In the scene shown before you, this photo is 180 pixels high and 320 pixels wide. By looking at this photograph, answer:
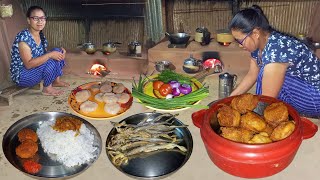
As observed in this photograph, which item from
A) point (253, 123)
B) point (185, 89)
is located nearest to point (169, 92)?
point (185, 89)

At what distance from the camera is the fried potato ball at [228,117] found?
3.16 m

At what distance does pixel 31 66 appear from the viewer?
567 centimetres

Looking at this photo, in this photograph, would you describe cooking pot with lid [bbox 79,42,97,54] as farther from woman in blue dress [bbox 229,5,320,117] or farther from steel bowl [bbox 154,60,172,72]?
woman in blue dress [bbox 229,5,320,117]

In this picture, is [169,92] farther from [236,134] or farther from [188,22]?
[188,22]

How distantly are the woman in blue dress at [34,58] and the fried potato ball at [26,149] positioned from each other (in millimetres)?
2137

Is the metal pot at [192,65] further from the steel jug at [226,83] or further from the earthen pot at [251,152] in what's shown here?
the earthen pot at [251,152]

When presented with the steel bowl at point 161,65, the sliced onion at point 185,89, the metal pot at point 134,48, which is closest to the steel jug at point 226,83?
the sliced onion at point 185,89

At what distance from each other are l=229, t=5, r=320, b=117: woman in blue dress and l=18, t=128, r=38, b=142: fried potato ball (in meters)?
2.89

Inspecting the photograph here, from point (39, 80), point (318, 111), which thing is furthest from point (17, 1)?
point (318, 111)

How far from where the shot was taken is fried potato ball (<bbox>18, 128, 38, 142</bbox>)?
405 centimetres

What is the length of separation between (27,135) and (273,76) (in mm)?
3235

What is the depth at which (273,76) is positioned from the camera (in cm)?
398

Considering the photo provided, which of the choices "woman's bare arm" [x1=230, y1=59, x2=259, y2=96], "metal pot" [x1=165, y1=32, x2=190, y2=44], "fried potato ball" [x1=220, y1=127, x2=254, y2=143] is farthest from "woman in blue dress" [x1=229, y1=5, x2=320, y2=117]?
"metal pot" [x1=165, y1=32, x2=190, y2=44]

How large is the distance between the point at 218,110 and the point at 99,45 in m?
5.45
